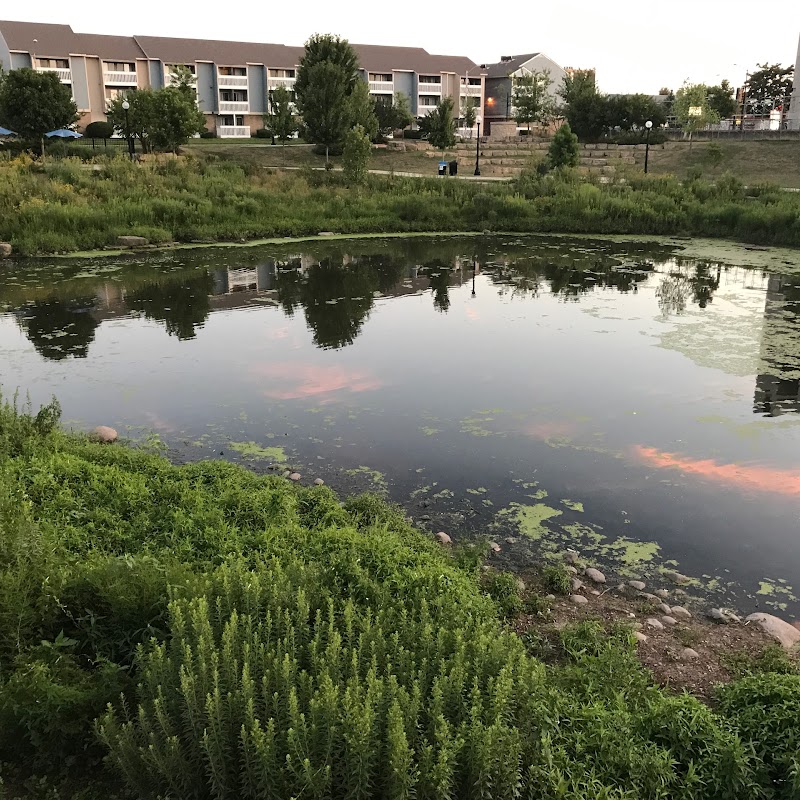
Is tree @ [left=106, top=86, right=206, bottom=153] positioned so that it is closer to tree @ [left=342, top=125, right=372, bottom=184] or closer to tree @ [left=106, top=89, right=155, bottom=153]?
tree @ [left=106, top=89, right=155, bottom=153]

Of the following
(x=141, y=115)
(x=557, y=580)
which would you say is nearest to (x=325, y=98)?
(x=141, y=115)

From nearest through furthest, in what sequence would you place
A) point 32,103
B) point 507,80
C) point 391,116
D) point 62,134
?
1. point 32,103
2. point 62,134
3. point 391,116
4. point 507,80

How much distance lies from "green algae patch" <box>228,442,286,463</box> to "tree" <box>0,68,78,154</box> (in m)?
36.0

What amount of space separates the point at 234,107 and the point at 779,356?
2310 inches

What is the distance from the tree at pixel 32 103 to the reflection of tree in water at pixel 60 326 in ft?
88.7

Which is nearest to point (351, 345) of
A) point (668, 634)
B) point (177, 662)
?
point (668, 634)

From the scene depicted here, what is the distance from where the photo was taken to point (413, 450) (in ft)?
28.2

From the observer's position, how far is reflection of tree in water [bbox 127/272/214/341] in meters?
14.7

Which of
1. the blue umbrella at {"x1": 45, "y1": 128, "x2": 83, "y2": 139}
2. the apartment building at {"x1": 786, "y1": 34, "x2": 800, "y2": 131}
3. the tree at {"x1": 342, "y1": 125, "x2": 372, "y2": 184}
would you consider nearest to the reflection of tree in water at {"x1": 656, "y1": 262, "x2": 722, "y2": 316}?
the tree at {"x1": 342, "y1": 125, "x2": 372, "y2": 184}

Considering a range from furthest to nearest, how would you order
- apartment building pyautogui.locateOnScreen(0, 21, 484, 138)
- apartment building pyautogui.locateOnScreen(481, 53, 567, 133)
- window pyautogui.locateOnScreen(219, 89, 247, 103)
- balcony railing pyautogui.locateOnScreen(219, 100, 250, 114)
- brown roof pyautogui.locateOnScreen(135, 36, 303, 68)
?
apartment building pyautogui.locateOnScreen(481, 53, 567, 133)
window pyautogui.locateOnScreen(219, 89, 247, 103)
balcony railing pyautogui.locateOnScreen(219, 100, 250, 114)
brown roof pyautogui.locateOnScreen(135, 36, 303, 68)
apartment building pyautogui.locateOnScreen(0, 21, 484, 138)

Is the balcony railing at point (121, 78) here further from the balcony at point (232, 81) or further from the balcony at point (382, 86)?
the balcony at point (382, 86)

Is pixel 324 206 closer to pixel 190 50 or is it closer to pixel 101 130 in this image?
pixel 101 130

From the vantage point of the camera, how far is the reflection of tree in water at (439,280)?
16953mm

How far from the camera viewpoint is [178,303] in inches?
643
